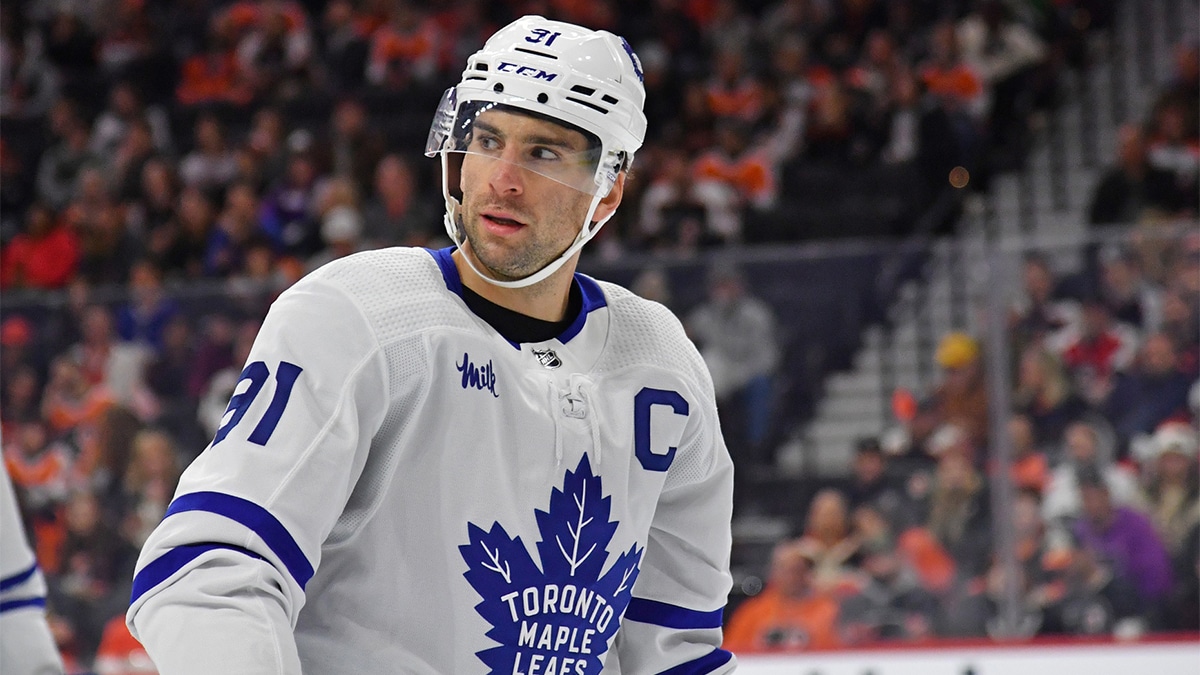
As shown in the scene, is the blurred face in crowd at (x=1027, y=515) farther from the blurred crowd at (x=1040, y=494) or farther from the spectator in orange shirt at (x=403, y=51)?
the spectator in orange shirt at (x=403, y=51)

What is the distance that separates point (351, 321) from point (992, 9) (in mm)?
8079

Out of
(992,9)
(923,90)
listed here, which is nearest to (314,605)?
(923,90)

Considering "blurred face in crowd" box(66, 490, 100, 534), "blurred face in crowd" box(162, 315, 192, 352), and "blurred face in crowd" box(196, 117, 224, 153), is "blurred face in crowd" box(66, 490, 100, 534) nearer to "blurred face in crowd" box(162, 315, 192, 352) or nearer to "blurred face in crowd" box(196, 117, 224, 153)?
"blurred face in crowd" box(162, 315, 192, 352)

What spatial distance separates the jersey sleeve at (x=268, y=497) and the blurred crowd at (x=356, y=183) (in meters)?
3.90

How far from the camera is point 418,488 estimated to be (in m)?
2.01

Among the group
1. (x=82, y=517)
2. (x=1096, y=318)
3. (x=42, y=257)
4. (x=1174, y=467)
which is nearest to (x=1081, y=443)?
(x=1174, y=467)

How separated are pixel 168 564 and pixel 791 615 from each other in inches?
160

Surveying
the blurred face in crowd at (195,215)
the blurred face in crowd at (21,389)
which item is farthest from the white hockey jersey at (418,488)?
the blurred face in crowd at (195,215)

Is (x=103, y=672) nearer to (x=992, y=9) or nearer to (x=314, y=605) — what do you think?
(x=314, y=605)

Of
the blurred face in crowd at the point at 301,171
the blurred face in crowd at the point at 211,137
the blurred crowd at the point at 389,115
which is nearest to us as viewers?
the blurred crowd at the point at 389,115

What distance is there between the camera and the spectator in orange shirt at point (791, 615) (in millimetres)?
5590

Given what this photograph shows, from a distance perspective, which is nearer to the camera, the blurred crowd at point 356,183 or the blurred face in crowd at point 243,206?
the blurred crowd at point 356,183

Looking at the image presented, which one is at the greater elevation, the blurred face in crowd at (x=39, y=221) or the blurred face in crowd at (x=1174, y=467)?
the blurred face in crowd at (x=39, y=221)

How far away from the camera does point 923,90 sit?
9.03 meters
